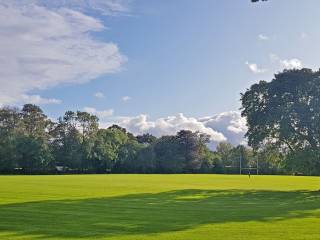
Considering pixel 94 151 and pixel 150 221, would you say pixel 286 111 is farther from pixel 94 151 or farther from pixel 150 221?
pixel 94 151

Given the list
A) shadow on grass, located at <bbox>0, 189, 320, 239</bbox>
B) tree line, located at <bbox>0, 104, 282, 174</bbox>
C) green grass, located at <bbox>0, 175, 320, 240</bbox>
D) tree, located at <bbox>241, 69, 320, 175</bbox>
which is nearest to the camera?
green grass, located at <bbox>0, 175, 320, 240</bbox>

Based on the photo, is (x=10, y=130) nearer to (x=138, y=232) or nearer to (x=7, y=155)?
(x=7, y=155)

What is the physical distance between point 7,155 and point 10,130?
1121 centimetres

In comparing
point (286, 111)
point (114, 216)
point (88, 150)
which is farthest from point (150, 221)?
point (88, 150)

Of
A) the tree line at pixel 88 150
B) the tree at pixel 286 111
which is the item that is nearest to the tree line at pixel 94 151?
the tree line at pixel 88 150

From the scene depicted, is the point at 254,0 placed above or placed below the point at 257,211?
above

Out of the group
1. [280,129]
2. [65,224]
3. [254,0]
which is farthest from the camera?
[280,129]

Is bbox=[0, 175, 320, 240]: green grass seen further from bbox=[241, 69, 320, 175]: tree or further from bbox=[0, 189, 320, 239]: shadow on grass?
bbox=[241, 69, 320, 175]: tree

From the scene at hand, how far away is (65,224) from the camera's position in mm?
18516

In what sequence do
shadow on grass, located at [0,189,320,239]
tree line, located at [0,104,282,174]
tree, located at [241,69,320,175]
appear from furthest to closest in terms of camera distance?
tree line, located at [0,104,282,174], tree, located at [241,69,320,175], shadow on grass, located at [0,189,320,239]

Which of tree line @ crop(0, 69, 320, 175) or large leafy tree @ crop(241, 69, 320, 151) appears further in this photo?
tree line @ crop(0, 69, 320, 175)

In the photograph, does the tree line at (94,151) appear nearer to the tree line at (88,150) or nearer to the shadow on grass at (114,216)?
the tree line at (88,150)

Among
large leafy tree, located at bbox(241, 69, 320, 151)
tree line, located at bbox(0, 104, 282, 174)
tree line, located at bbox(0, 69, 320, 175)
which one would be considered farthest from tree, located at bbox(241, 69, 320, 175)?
tree line, located at bbox(0, 104, 282, 174)

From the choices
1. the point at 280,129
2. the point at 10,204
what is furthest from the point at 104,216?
the point at 280,129
